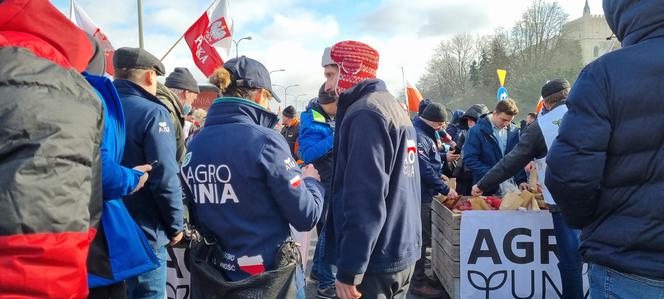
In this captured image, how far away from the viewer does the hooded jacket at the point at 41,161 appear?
3.51 ft

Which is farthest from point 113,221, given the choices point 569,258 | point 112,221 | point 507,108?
point 507,108

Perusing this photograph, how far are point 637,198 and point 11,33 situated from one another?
2222 mm

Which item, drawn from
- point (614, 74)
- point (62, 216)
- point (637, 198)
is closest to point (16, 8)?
point (62, 216)

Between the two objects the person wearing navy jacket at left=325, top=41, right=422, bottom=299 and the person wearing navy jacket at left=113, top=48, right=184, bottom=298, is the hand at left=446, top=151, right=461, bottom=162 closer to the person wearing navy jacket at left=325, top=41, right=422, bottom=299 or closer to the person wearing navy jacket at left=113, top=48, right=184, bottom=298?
the person wearing navy jacket at left=325, top=41, right=422, bottom=299

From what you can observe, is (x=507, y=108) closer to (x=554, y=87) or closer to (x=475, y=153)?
(x=475, y=153)

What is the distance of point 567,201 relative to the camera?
1996 mm

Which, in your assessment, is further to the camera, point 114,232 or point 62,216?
point 114,232

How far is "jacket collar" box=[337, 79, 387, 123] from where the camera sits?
8.17 feet

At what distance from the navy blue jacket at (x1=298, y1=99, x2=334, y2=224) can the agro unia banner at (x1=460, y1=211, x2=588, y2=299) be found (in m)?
1.38

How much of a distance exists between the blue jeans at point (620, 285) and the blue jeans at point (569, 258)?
1821 millimetres

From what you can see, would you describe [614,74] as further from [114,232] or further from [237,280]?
[114,232]

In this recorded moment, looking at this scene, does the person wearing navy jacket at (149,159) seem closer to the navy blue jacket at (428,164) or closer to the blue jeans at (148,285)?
the blue jeans at (148,285)

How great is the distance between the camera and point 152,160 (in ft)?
9.12

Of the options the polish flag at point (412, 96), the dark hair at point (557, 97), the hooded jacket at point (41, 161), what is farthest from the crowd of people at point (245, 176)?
the polish flag at point (412, 96)
